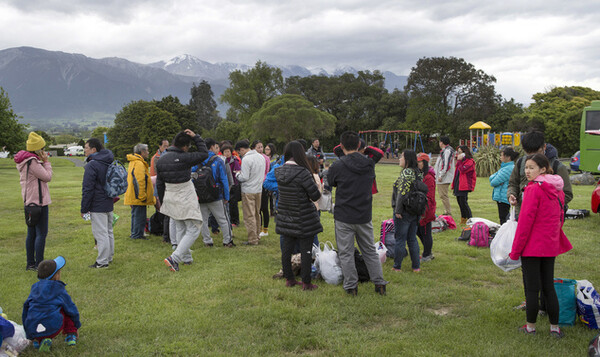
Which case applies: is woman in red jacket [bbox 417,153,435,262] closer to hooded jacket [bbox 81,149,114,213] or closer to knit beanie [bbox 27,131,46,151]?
hooded jacket [bbox 81,149,114,213]

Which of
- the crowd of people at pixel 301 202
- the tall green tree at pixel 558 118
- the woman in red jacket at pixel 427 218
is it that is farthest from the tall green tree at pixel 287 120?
the woman in red jacket at pixel 427 218

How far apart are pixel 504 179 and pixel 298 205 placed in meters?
4.19

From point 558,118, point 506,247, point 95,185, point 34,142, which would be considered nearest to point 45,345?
point 95,185

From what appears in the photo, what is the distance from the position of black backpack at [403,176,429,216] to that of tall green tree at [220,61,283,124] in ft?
173

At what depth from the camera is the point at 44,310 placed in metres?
3.68

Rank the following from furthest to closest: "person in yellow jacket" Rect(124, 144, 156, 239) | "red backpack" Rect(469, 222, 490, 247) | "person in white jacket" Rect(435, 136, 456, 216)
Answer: "person in white jacket" Rect(435, 136, 456, 216), "person in yellow jacket" Rect(124, 144, 156, 239), "red backpack" Rect(469, 222, 490, 247)

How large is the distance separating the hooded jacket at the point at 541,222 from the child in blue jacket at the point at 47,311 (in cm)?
423

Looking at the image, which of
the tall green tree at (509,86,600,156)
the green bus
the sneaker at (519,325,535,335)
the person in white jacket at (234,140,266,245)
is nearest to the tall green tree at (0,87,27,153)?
the person in white jacket at (234,140,266,245)

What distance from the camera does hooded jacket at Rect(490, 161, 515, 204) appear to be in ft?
23.9

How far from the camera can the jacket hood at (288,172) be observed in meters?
5.17

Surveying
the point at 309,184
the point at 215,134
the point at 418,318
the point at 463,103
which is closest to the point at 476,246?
the point at 418,318

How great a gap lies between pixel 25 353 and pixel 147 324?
1.08 metres

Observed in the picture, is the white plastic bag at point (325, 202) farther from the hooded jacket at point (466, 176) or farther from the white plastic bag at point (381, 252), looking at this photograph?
the hooded jacket at point (466, 176)

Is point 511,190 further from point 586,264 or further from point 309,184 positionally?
point 309,184
